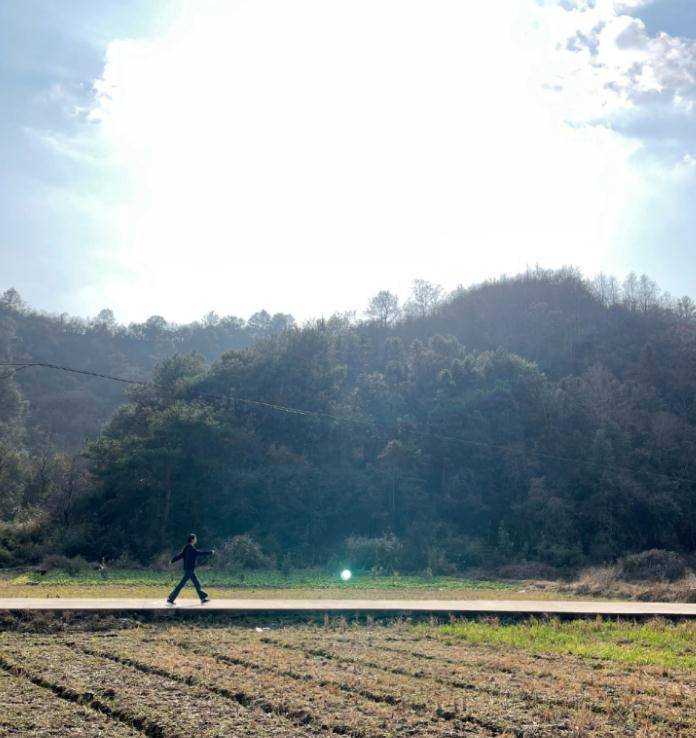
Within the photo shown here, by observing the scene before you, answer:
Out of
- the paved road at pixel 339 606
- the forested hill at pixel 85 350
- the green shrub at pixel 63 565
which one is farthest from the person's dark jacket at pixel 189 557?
the forested hill at pixel 85 350

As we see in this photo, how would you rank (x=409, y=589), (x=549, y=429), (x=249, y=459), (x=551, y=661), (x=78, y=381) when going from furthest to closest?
(x=78, y=381), (x=549, y=429), (x=249, y=459), (x=409, y=589), (x=551, y=661)

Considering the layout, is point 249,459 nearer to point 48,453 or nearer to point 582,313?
point 48,453

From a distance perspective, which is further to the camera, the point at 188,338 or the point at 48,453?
the point at 188,338

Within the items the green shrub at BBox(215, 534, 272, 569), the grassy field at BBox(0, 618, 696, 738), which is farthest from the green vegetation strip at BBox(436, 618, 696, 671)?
the green shrub at BBox(215, 534, 272, 569)

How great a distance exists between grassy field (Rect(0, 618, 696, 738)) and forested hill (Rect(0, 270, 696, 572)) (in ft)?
85.1

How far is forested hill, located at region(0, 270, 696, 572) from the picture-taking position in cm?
4350

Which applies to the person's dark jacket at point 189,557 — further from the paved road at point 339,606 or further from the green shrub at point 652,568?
the green shrub at point 652,568

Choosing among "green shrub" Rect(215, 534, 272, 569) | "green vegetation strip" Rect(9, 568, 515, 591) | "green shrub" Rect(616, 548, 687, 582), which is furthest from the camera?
"green shrub" Rect(215, 534, 272, 569)

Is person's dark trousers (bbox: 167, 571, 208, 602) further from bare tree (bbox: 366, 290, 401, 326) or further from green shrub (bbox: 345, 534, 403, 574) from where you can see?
bare tree (bbox: 366, 290, 401, 326)

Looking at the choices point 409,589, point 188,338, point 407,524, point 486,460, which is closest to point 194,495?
point 407,524

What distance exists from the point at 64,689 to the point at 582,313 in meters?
73.9

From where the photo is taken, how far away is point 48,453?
64188 mm

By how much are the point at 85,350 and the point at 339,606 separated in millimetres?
88386

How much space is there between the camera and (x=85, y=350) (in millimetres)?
97938
